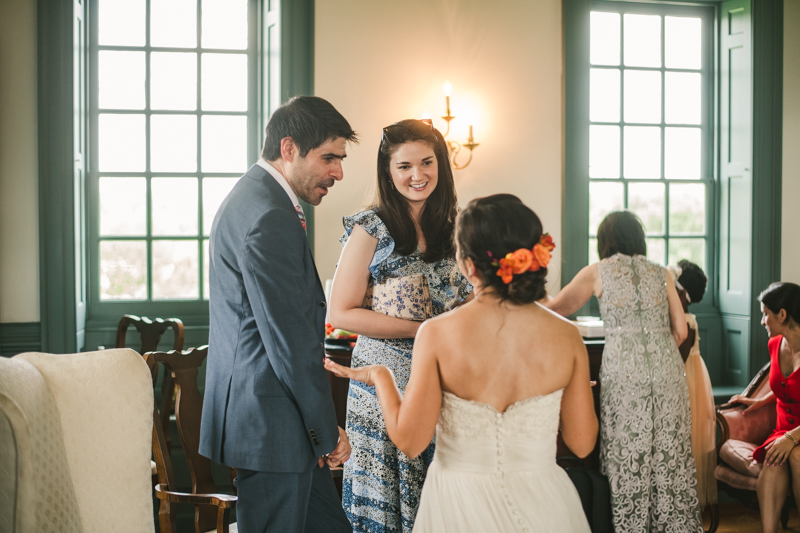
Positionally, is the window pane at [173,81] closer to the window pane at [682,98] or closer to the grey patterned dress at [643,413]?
the grey patterned dress at [643,413]

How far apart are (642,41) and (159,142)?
353 centimetres

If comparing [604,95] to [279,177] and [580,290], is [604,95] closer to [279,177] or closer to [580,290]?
[580,290]

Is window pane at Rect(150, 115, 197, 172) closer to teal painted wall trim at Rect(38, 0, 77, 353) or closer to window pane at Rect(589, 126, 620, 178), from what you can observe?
teal painted wall trim at Rect(38, 0, 77, 353)

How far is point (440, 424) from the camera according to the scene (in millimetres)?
1597

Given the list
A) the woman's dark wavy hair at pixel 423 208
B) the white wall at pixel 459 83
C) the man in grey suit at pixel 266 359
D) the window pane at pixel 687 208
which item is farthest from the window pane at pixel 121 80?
the window pane at pixel 687 208

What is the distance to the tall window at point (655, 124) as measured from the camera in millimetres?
4594

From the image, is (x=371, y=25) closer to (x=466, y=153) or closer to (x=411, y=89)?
(x=411, y=89)

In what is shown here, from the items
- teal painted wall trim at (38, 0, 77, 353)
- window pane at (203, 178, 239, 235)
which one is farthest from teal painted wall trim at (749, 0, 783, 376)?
teal painted wall trim at (38, 0, 77, 353)

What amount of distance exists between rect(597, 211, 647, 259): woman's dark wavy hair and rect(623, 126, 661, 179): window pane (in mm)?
1656

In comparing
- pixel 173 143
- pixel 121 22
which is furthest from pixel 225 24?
pixel 173 143

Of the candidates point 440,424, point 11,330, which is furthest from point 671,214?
point 11,330

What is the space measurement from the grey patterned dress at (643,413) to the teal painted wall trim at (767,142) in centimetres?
175

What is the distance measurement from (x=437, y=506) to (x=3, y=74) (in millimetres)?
3619

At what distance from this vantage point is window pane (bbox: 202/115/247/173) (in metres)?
4.12
